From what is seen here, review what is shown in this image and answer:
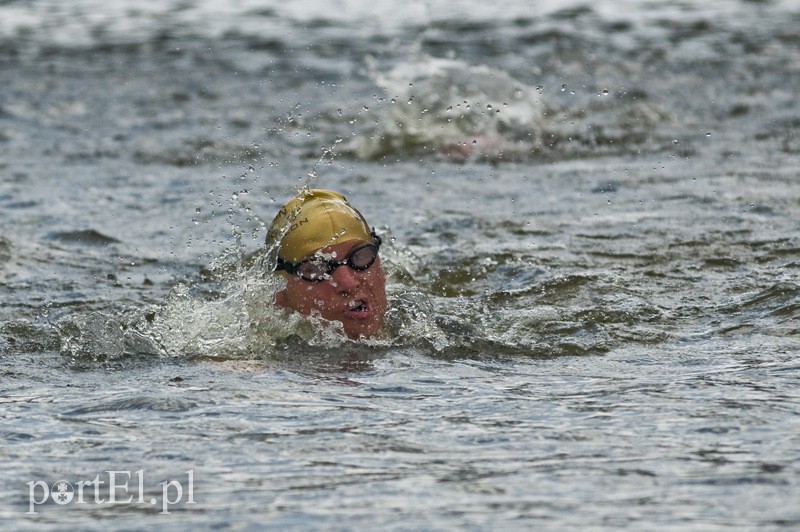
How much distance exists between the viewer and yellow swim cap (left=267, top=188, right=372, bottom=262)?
26.0 ft

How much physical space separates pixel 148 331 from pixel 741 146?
8297mm

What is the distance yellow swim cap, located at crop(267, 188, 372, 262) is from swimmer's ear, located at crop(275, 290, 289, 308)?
21 cm

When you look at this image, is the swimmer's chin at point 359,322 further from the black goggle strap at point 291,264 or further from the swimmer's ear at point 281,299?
the black goggle strap at point 291,264

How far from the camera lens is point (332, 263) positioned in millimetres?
7805

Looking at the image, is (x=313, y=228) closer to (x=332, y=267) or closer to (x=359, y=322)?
(x=332, y=267)

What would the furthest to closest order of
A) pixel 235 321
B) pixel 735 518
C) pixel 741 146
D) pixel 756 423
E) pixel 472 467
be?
pixel 741 146, pixel 235 321, pixel 756 423, pixel 472 467, pixel 735 518

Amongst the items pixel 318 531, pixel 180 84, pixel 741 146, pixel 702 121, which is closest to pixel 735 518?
pixel 318 531

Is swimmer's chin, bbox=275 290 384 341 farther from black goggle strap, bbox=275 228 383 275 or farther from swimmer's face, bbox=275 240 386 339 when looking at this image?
black goggle strap, bbox=275 228 383 275

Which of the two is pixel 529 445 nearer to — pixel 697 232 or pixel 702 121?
pixel 697 232

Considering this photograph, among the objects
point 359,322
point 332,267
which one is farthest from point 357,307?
point 332,267

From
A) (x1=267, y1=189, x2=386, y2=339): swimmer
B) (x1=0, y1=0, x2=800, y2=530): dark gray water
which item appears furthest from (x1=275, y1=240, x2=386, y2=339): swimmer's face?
(x1=0, y1=0, x2=800, y2=530): dark gray water

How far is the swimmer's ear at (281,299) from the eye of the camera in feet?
26.3

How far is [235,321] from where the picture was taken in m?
8.23

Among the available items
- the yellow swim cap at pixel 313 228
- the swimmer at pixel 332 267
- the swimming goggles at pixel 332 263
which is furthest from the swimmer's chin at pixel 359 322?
the yellow swim cap at pixel 313 228
